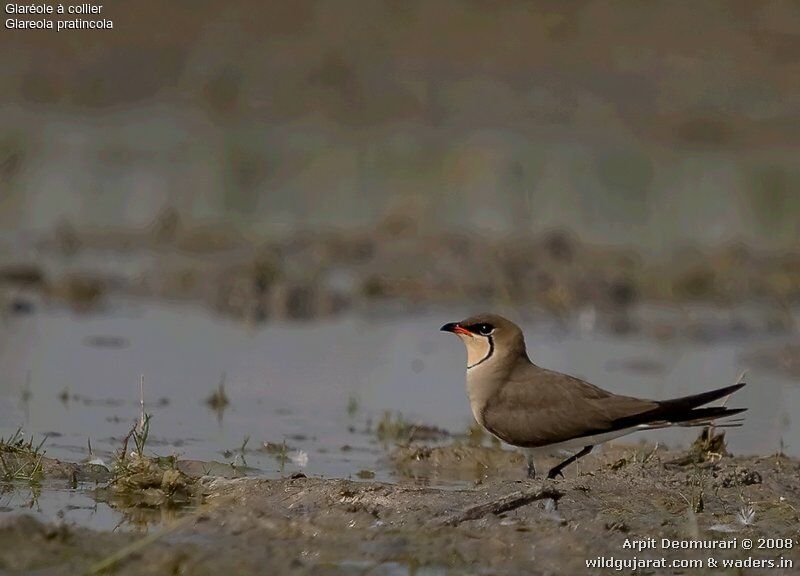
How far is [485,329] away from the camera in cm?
828

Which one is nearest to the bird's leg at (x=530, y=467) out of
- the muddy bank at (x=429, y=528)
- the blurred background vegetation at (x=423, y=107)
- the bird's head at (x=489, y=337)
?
the muddy bank at (x=429, y=528)

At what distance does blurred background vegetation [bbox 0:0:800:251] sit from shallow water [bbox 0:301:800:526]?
3970 mm

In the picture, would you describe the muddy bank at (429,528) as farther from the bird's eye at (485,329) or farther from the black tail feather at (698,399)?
the bird's eye at (485,329)

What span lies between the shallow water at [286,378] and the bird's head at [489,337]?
29.8 inches

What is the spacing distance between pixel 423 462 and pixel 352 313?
4235mm

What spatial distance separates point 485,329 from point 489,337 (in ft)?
0.18

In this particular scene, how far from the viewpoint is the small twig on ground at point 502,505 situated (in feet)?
21.3

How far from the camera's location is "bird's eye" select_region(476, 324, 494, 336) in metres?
8.27

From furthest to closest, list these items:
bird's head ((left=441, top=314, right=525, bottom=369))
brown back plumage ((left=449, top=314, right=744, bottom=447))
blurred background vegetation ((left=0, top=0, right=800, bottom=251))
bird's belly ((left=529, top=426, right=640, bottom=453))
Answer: blurred background vegetation ((left=0, top=0, right=800, bottom=251))
bird's head ((left=441, top=314, right=525, bottom=369))
bird's belly ((left=529, top=426, right=640, bottom=453))
brown back plumage ((left=449, top=314, right=744, bottom=447))

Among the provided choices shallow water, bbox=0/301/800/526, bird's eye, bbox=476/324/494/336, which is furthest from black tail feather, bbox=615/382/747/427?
shallow water, bbox=0/301/800/526

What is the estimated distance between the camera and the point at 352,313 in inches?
494

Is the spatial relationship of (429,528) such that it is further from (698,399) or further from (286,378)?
(286,378)

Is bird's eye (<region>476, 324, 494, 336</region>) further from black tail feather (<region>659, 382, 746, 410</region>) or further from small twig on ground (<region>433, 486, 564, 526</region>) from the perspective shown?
small twig on ground (<region>433, 486, 564, 526</region>)

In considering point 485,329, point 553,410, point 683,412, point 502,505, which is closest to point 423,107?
point 485,329
